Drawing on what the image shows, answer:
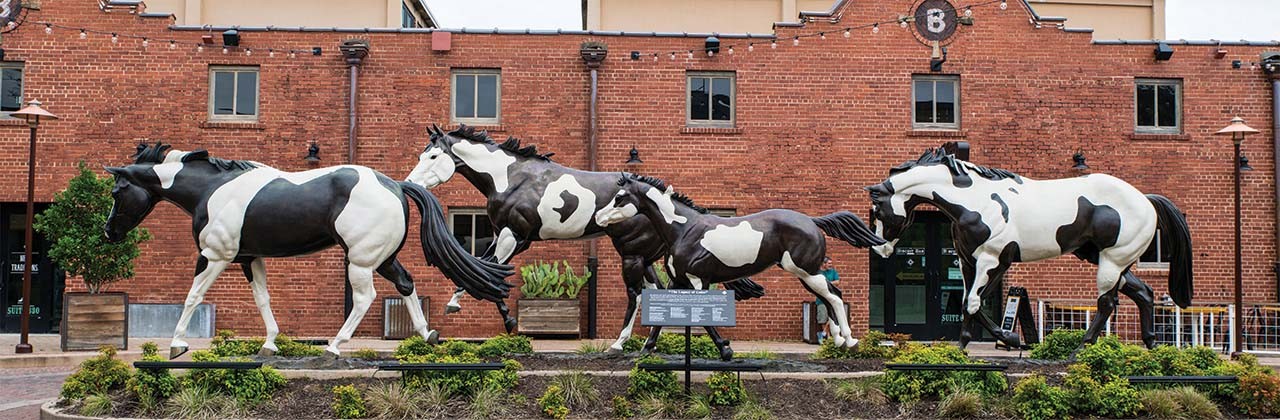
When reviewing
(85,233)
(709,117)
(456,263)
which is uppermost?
(709,117)

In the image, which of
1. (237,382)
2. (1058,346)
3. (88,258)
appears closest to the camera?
(237,382)

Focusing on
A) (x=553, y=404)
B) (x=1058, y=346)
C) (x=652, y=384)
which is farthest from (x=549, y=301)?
(x=553, y=404)

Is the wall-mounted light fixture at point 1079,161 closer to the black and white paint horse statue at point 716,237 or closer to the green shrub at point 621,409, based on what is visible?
the black and white paint horse statue at point 716,237

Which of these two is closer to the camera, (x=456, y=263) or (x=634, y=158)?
(x=456, y=263)

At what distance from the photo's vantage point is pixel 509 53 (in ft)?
62.1

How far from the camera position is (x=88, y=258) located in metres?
15.3

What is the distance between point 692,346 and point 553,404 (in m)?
2.84

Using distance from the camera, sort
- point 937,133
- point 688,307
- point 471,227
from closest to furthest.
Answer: point 688,307
point 471,227
point 937,133

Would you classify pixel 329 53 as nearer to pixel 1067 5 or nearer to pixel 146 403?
pixel 146 403

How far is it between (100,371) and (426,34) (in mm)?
10190

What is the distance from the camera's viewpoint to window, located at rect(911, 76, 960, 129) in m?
19.2

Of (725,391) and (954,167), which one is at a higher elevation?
(954,167)

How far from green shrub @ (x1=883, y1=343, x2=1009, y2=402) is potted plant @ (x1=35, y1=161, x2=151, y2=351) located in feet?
35.1

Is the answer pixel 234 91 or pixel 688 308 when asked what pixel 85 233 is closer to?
pixel 234 91
